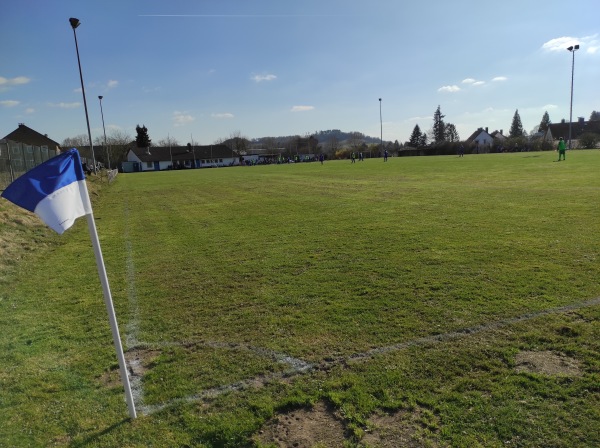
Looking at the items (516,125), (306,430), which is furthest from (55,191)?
(516,125)

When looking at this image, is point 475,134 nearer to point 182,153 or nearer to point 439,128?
point 439,128

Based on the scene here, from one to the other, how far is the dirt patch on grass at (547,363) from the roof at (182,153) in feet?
376

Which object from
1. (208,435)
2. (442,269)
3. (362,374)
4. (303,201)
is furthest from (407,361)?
(303,201)

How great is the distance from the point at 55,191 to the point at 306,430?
272 cm

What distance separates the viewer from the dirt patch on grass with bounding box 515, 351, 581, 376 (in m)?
3.82

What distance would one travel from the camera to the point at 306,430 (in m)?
3.28

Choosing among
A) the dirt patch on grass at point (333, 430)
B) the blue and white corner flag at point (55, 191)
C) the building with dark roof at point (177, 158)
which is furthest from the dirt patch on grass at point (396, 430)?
the building with dark roof at point (177, 158)

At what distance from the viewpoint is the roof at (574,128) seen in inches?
4042

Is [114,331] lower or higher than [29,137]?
lower

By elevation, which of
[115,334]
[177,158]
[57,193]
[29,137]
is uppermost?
[29,137]

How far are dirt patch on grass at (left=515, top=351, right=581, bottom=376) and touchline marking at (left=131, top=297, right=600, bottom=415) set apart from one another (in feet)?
2.01

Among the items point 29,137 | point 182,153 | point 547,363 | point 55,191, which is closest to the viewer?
point 55,191

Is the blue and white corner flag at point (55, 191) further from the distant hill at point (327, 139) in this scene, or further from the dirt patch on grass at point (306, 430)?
the distant hill at point (327, 139)

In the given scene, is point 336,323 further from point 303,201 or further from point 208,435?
point 303,201
